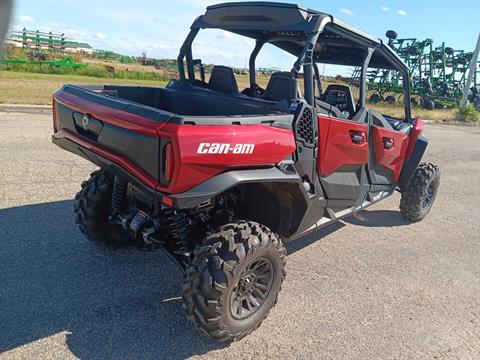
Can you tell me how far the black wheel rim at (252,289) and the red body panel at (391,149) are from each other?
6.49ft

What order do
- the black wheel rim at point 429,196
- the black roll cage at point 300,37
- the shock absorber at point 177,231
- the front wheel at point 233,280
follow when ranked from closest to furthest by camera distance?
the front wheel at point 233,280, the shock absorber at point 177,231, the black roll cage at point 300,37, the black wheel rim at point 429,196

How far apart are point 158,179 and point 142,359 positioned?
3.53 feet

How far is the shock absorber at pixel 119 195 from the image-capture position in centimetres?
326

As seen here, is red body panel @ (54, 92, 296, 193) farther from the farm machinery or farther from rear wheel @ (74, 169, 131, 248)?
the farm machinery

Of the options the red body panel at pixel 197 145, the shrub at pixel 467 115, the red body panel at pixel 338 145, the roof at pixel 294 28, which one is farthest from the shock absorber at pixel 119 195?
the shrub at pixel 467 115

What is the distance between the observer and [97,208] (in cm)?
362

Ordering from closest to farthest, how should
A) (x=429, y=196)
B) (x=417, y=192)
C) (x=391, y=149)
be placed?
(x=391, y=149) < (x=417, y=192) < (x=429, y=196)

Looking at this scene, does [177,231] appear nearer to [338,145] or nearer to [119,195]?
[119,195]

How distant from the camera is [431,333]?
3.11 metres

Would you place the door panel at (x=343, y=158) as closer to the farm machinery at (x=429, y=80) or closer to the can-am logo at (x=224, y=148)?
the can-am logo at (x=224, y=148)

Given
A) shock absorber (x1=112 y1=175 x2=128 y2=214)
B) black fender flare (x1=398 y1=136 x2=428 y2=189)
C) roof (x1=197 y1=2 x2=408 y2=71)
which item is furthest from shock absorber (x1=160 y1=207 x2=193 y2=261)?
black fender flare (x1=398 y1=136 x2=428 y2=189)

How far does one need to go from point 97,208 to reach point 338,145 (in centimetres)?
208

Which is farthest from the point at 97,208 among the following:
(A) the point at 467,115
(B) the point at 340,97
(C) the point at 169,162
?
(A) the point at 467,115

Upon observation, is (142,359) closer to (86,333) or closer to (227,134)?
(86,333)
